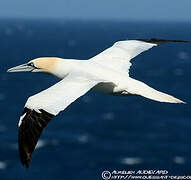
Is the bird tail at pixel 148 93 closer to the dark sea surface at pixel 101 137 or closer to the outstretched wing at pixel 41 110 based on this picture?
the outstretched wing at pixel 41 110

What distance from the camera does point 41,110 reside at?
40.8ft

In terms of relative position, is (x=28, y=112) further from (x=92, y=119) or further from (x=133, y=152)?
(x=92, y=119)

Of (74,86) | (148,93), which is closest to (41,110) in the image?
(74,86)

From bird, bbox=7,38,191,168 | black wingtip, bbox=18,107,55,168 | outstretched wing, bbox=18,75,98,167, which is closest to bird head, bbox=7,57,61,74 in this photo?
bird, bbox=7,38,191,168

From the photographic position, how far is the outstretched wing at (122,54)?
1694 centimetres

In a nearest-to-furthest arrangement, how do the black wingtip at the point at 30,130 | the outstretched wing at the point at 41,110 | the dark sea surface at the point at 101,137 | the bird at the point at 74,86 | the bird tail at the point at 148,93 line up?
the black wingtip at the point at 30,130
the outstretched wing at the point at 41,110
the bird at the point at 74,86
the bird tail at the point at 148,93
the dark sea surface at the point at 101,137

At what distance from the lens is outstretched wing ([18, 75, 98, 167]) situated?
11758 mm

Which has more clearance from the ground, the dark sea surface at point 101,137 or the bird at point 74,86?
the bird at point 74,86

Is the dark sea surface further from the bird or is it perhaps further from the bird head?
the bird head

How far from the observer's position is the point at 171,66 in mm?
185000

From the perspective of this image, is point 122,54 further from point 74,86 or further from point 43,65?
point 74,86

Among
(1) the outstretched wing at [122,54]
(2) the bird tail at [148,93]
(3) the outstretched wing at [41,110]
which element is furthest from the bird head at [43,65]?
(2) the bird tail at [148,93]

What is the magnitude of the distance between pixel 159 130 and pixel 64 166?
1056 inches

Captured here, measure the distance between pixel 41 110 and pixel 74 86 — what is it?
1623 mm
